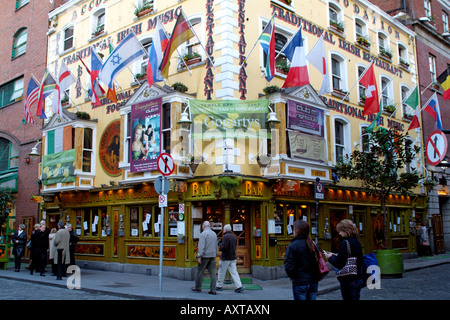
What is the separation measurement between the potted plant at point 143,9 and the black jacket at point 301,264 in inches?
577

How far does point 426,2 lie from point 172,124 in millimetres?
21689

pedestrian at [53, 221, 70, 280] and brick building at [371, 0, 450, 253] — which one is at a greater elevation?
brick building at [371, 0, 450, 253]

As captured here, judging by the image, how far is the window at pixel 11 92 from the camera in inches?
1034

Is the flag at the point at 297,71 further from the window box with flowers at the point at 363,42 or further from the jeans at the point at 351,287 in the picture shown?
the jeans at the point at 351,287

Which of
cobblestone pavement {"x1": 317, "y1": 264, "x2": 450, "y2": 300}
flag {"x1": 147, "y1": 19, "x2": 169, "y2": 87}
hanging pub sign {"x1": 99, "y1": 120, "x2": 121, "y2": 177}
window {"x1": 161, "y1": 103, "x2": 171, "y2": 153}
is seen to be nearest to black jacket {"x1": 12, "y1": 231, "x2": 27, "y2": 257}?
hanging pub sign {"x1": 99, "y1": 120, "x2": 121, "y2": 177}

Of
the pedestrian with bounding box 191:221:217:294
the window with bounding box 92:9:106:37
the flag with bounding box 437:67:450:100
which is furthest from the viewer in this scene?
the window with bounding box 92:9:106:37

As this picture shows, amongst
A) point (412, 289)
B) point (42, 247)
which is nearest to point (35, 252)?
point (42, 247)

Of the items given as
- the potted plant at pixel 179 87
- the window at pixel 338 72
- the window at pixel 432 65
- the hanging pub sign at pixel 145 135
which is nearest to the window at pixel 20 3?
the hanging pub sign at pixel 145 135

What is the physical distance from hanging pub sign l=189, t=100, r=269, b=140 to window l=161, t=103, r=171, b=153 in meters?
1.42

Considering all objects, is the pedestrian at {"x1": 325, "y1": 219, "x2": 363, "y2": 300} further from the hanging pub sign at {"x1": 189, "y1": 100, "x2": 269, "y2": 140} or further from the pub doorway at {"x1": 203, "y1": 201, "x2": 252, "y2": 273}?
the pub doorway at {"x1": 203, "y1": 201, "x2": 252, "y2": 273}

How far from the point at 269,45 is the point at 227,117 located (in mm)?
2866

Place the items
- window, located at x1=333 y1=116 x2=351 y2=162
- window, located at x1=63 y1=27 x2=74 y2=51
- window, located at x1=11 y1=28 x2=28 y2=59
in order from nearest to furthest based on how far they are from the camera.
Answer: window, located at x1=333 y1=116 x2=351 y2=162 < window, located at x1=63 y1=27 x2=74 y2=51 < window, located at x1=11 y1=28 x2=28 y2=59

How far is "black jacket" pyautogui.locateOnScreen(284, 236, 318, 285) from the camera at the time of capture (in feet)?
22.5
